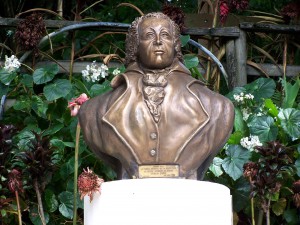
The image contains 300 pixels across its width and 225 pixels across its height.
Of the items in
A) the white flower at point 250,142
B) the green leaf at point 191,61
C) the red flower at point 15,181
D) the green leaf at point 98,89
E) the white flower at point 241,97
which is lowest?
the red flower at point 15,181

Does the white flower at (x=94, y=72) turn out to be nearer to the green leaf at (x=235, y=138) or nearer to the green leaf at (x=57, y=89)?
the green leaf at (x=57, y=89)

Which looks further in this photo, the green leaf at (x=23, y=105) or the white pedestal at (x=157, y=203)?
the green leaf at (x=23, y=105)

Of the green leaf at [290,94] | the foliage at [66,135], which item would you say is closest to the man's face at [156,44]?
the foliage at [66,135]

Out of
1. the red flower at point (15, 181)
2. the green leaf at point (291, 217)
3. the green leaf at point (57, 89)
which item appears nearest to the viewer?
the red flower at point (15, 181)

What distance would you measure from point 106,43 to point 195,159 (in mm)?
3362

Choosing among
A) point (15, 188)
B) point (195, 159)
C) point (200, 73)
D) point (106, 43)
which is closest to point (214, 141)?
point (195, 159)

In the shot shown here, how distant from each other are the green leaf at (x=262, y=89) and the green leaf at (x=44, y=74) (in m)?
1.26

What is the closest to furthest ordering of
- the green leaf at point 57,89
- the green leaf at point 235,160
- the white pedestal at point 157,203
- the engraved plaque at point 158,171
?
the white pedestal at point 157,203, the engraved plaque at point 158,171, the green leaf at point 235,160, the green leaf at point 57,89

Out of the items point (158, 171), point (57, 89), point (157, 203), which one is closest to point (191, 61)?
point (57, 89)

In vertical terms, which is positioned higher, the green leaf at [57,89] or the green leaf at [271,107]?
the green leaf at [57,89]

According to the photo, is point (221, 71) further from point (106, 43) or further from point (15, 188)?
point (15, 188)

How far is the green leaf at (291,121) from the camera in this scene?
320 inches

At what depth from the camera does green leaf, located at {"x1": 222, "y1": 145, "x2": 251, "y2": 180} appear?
800 centimetres

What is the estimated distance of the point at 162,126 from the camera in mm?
6707
